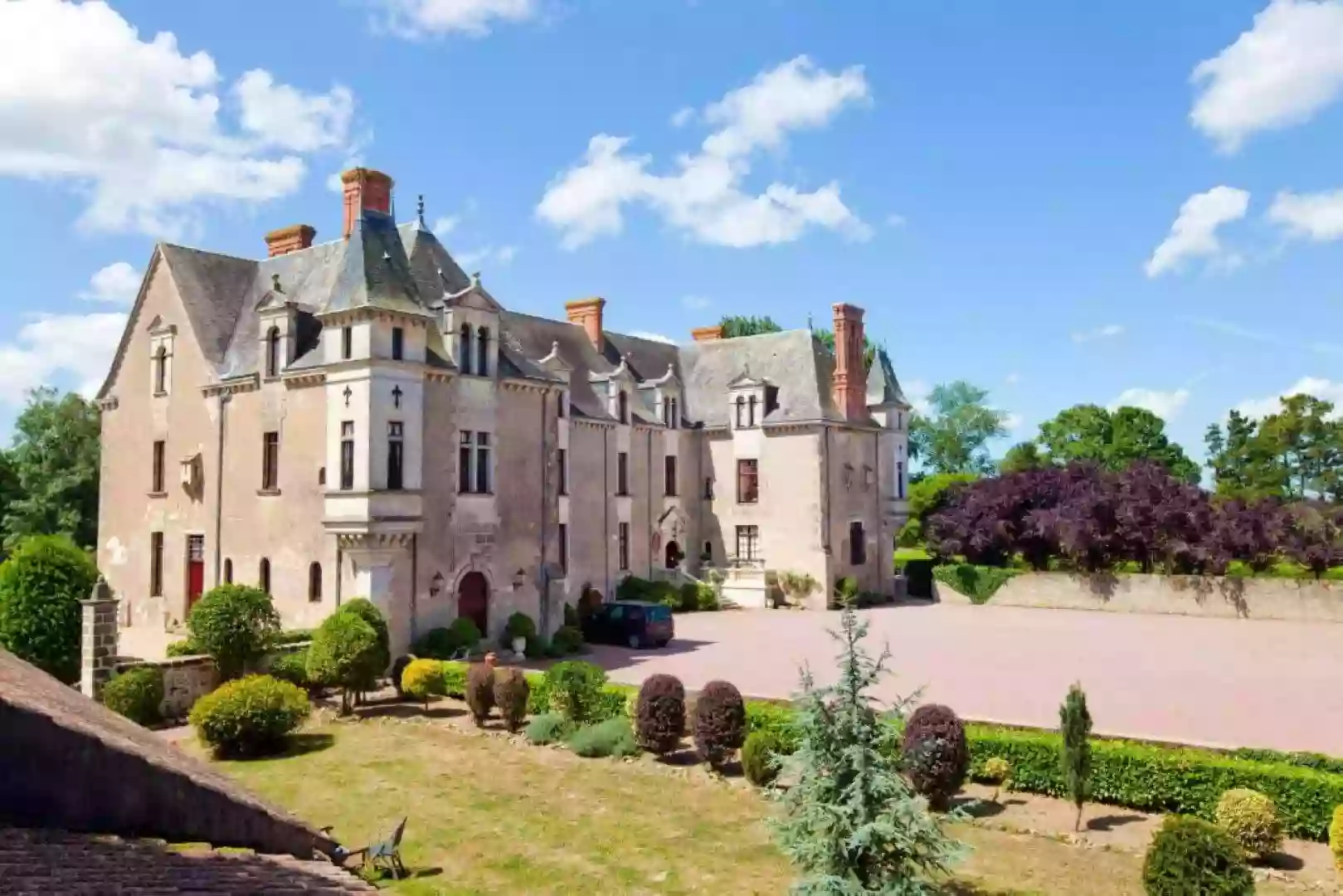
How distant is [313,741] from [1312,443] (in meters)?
69.8

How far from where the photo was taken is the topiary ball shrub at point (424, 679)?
2373 centimetres

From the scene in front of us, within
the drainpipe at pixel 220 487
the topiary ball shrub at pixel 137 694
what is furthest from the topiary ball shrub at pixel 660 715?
the drainpipe at pixel 220 487

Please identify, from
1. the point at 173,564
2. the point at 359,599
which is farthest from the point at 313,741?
the point at 173,564

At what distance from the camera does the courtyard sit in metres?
20.3

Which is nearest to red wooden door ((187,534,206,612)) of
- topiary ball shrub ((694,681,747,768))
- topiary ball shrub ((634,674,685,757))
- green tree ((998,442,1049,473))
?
topiary ball shrub ((634,674,685,757))

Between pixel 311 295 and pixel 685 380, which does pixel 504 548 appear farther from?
pixel 685 380

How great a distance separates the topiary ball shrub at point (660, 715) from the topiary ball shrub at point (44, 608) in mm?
12893

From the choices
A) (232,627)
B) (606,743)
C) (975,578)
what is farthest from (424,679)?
(975,578)

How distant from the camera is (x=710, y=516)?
151ft

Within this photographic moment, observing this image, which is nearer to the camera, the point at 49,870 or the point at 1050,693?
the point at 49,870

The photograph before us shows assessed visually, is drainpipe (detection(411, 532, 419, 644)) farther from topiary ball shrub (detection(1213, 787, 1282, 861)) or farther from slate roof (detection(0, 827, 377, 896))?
slate roof (detection(0, 827, 377, 896))

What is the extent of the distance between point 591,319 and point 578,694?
26350 millimetres

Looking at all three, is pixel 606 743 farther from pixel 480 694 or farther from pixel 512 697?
pixel 480 694

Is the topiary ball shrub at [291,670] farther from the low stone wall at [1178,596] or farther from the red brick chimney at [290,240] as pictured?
the low stone wall at [1178,596]
